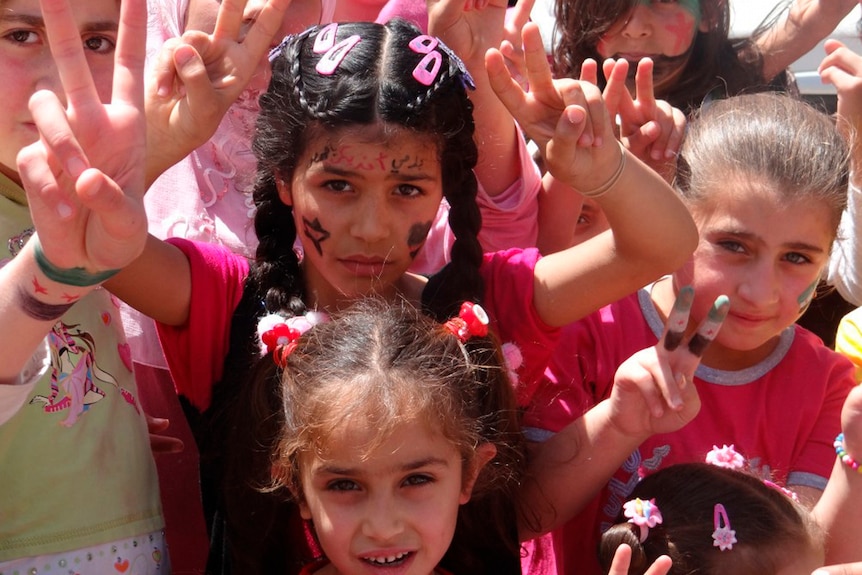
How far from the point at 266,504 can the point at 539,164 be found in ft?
4.34

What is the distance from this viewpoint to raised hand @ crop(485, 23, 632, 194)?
6.70 ft

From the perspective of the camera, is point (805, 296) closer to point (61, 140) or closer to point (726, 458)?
point (726, 458)

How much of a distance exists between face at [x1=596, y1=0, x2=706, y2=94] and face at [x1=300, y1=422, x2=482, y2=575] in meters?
1.64

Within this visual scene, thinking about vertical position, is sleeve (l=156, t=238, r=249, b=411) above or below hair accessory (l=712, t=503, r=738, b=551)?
above

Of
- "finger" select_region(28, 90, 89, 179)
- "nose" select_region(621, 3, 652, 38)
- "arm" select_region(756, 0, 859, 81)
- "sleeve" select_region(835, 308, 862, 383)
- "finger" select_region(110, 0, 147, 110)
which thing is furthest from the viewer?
"arm" select_region(756, 0, 859, 81)

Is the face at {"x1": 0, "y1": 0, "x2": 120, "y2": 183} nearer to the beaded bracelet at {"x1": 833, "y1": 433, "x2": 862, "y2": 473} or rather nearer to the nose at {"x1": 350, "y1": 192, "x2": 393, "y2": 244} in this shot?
the nose at {"x1": 350, "y1": 192, "x2": 393, "y2": 244}

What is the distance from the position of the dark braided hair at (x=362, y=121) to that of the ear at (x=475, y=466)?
295 mm

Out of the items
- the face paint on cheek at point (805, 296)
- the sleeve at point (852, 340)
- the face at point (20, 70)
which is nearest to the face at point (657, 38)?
the sleeve at point (852, 340)

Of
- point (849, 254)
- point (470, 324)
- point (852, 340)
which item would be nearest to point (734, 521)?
point (470, 324)

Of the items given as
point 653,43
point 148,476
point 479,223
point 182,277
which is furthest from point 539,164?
point 148,476

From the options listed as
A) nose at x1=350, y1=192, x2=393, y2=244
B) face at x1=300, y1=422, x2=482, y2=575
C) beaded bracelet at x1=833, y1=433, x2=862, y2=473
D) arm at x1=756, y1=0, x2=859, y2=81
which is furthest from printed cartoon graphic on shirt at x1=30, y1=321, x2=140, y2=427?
arm at x1=756, y1=0, x2=859, y2=81

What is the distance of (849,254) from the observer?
2.94 meters

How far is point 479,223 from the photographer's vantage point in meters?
2.34

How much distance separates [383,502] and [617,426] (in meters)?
0.49
